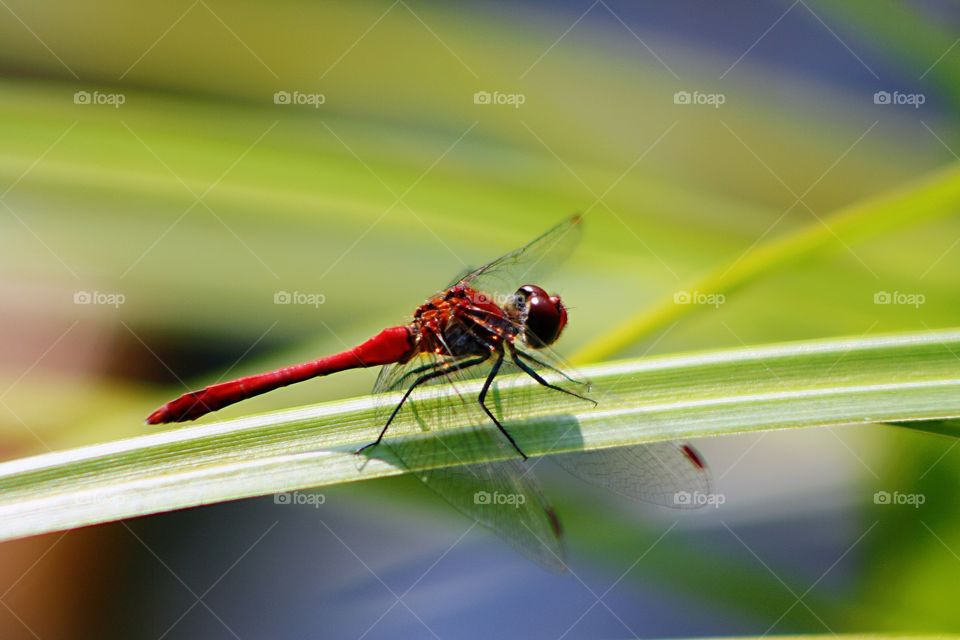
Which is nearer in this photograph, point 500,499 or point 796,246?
point 500,499

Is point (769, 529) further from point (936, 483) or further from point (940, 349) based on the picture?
point (940, 349)

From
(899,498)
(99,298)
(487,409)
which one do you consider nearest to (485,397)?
(487,409)

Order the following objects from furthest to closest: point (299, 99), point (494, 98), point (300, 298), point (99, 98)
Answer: point (494, 98) < point (299, 99) < point (99, 98) < point (300, 298)

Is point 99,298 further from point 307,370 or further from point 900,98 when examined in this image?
point 900,98

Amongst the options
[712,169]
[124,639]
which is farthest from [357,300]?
[712,169]

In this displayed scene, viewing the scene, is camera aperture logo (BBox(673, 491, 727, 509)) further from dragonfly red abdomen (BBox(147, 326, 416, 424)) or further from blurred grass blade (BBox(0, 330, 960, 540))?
dragonfly red abdomen (BBox(147, 326, 416, 424))
